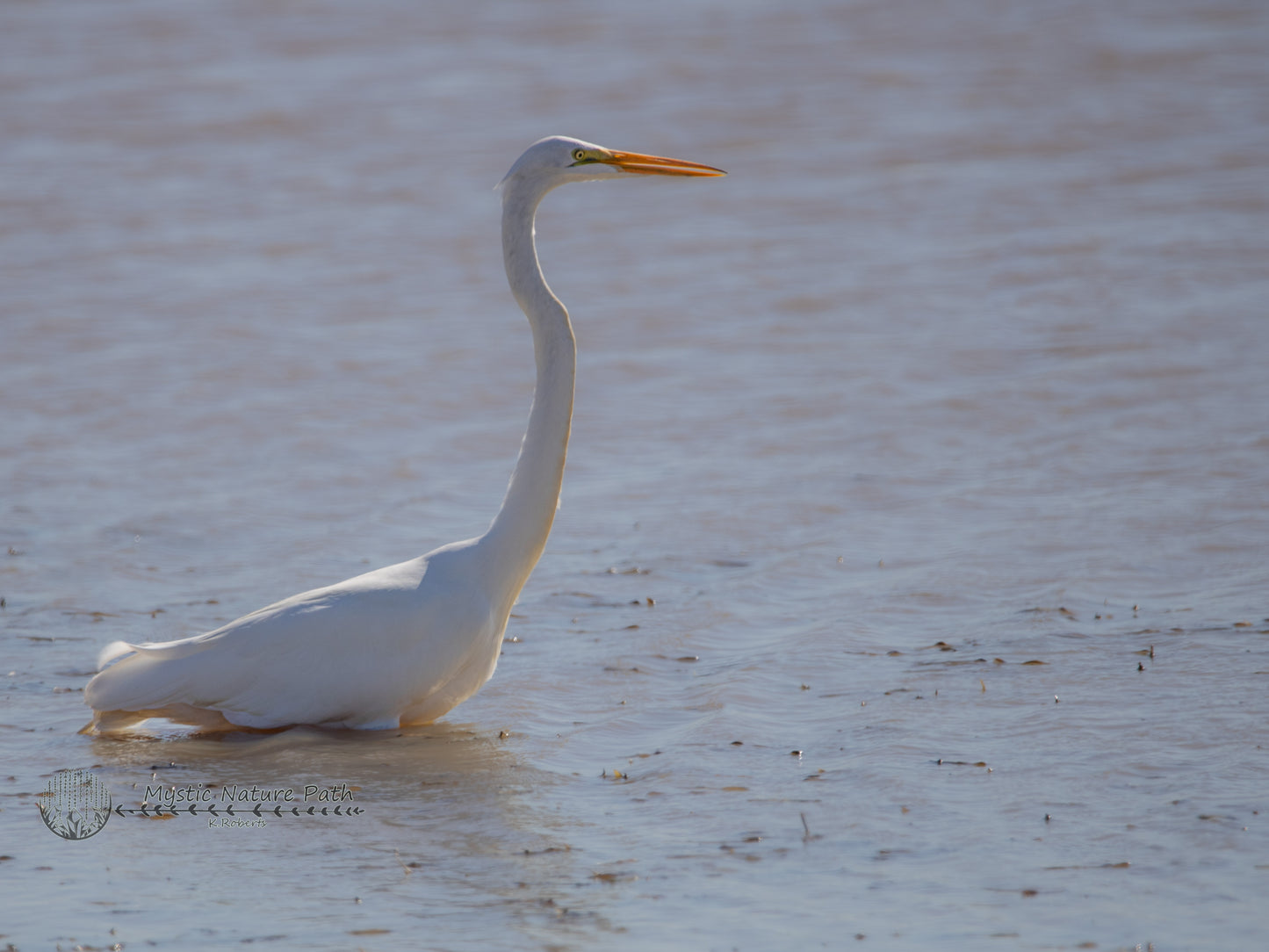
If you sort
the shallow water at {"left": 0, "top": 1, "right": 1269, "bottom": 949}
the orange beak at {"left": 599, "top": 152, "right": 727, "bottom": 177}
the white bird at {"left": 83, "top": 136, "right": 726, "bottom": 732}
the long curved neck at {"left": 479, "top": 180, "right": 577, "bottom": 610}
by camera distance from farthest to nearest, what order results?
the orange beak at {"left": 599, "top": 152, "right": 727, "bottom": 177} → the long curved neck at {"left": 479, "top": 180, "right": 577, "bottom": 610} → the white bird at {"left": 83, "top": 136, "right": 726, "bottom": 732} → the shallow water at {"left": 0, "top": 1, "right": 1269, "bottom": 949}

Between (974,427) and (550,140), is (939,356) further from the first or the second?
(550,140)

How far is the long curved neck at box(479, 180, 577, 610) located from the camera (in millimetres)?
5133

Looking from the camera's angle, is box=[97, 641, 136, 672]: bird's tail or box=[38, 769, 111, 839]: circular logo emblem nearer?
box=[38, 769, 111, 839]: circular logo emblem

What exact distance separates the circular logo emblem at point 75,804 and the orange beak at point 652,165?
2.69 metres

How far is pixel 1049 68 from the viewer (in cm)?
1585

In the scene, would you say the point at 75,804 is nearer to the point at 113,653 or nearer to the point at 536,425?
the point at 113,653

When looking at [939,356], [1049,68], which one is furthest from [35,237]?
[1049,68]

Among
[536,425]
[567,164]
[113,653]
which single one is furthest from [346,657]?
[567,164]

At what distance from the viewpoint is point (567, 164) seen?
17.2ft

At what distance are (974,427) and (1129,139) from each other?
7.00 metres

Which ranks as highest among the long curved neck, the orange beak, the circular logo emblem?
the orange beak

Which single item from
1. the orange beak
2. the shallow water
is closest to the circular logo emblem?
the shallow water

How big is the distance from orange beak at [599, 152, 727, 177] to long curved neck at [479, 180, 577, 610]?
0.32 m

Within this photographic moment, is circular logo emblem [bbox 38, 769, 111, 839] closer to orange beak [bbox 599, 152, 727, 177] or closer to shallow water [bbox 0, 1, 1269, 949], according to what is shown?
shallow water [bbox 0, 1, 1269, 949]
